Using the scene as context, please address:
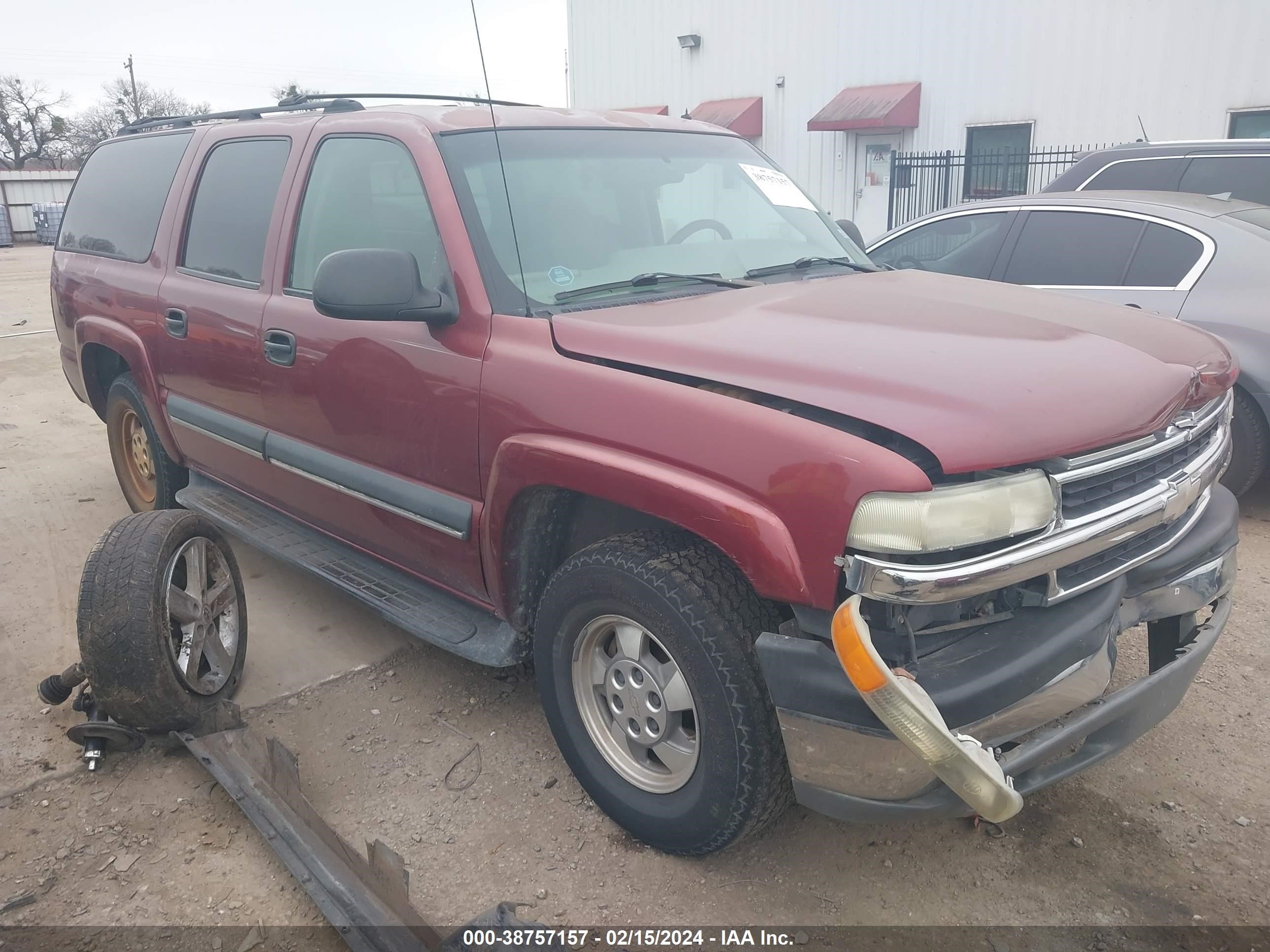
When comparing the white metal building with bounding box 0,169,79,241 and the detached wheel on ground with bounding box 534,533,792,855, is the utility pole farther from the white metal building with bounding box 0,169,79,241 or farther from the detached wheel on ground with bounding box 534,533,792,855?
the detached wheel on ground with bounding box 534,533,792,855

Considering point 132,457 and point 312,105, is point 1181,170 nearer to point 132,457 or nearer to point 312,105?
point 312,105

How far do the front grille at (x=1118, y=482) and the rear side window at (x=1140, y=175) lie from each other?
4.87 m

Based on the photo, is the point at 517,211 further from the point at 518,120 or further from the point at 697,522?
the point at 697,522

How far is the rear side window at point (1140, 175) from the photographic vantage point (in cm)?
659

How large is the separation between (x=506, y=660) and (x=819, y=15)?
17.8 meters

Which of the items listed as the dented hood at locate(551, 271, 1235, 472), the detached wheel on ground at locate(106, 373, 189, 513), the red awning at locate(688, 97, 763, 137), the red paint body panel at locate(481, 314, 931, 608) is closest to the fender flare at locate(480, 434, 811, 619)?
the red paint body panel at locate(481, 314, 931, 608)

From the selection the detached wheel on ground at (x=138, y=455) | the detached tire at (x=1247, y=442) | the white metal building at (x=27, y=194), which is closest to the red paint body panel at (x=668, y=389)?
the detached wheel on ground at (x=138, y=455)

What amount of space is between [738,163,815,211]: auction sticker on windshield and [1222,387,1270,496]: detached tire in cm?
259

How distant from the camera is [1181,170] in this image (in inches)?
258

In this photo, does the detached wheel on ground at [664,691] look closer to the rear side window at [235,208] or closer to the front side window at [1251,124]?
the rear side window at [235,208]

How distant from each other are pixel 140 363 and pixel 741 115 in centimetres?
1629

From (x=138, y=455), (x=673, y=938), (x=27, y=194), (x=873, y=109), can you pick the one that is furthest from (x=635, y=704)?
(x=27, y=194)

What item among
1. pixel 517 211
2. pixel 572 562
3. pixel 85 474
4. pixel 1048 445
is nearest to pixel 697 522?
pixel 572 562

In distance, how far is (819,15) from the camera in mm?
17875
